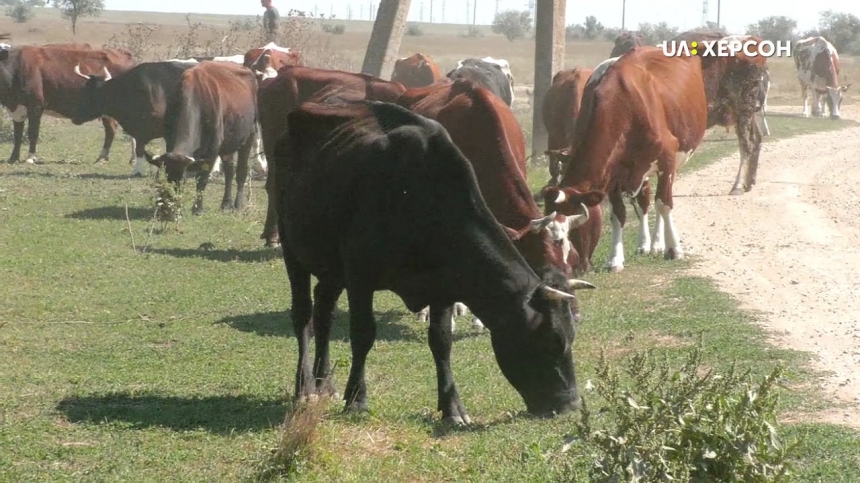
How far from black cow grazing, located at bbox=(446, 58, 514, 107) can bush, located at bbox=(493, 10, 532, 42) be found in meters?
86.2

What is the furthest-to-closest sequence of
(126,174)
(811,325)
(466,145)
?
(126,174) → (811,325) → (466,145)

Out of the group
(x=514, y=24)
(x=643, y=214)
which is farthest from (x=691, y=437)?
(x=514, y=24)

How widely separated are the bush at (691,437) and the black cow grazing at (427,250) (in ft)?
5.85

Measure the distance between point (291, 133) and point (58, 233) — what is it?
8.75m

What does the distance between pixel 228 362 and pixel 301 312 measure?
1572 mm

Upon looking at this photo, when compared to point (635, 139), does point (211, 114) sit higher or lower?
lower

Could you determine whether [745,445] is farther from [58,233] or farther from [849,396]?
[58,233]

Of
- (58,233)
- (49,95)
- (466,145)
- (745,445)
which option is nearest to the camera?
(745,445)

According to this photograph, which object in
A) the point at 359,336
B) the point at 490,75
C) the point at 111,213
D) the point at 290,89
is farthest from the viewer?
the point at 490,75

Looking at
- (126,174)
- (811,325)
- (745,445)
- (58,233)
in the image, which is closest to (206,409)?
(745,445)

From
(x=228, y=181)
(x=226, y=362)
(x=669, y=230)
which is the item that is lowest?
(x=226, y=362)

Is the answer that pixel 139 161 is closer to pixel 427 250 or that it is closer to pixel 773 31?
pixel 427 250

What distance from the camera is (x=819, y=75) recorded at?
38.8 metres

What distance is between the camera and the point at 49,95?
1018 inches
